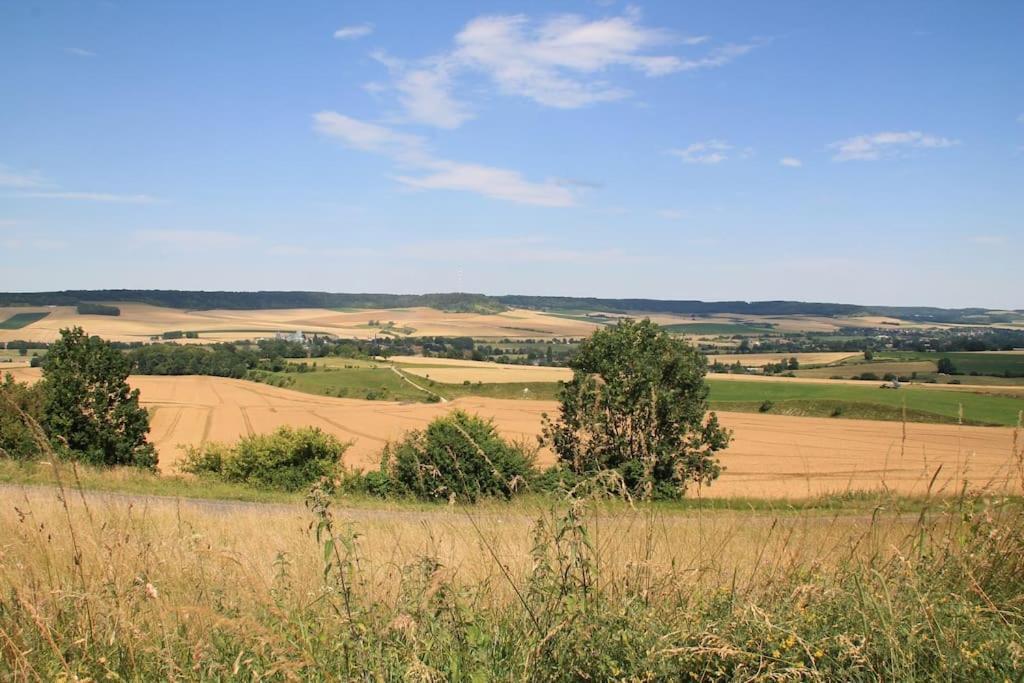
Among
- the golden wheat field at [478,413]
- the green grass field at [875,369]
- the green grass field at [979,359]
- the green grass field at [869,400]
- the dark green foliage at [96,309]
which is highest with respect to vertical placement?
the dark green foliage at [96,309]

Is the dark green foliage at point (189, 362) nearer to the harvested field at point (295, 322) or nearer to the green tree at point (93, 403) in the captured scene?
the harvested field at point (295, 322)

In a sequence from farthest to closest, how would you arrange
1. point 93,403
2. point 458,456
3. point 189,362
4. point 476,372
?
point 189,362, point 476,372, point 93,403, point 458,456

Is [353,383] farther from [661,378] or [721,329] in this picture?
[721,329]

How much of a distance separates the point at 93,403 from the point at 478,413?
50.2ft

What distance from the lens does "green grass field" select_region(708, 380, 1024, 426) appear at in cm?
5112

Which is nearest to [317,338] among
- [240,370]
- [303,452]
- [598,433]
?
[240,370]

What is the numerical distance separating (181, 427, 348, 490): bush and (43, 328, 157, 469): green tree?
371 centimetres

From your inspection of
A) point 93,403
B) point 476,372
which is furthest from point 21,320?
point 93,403

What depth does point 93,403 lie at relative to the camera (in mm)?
27875

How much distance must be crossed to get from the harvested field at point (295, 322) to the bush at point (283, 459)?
80.7 metres

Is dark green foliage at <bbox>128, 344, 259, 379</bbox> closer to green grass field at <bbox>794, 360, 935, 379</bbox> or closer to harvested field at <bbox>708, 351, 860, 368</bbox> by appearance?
harvested field at <bbox>708, 351, 860, 368</bbox>

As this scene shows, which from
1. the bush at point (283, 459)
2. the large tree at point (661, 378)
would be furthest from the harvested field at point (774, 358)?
the bush at point (283, 459)

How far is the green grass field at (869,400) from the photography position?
51125 mm

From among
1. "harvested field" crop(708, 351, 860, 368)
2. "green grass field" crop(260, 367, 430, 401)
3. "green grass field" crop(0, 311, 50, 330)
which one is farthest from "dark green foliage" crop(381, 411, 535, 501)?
"green grass field" crop(0, 311, 50, 330)
